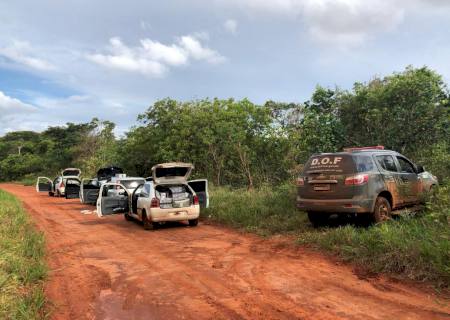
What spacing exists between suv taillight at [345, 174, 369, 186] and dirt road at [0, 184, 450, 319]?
6.12 ft

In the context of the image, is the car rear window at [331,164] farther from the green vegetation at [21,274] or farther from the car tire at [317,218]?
the green vegetation at [21,274]

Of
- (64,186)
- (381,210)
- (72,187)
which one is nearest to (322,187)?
(381,210)

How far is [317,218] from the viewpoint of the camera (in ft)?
33.7

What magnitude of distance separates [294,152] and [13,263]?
13.2m

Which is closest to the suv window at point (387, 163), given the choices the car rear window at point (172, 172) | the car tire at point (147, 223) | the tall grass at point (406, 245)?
the tall grass at point (406, 245)

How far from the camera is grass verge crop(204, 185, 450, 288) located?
630 cm

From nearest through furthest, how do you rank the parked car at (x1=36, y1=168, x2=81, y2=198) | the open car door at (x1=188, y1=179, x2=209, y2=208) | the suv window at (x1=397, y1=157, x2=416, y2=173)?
the suv window at (x1=397, y1=157, x2=416, y2=173) → the open car door at (x1=188, y1=179, x2=209, y2=208) → the parked car at (x1=36, y1=168, x2=81, y2=198)

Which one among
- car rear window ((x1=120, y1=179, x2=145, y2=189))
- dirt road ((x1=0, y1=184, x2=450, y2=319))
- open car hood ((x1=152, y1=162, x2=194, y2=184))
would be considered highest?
open car hood ((x1=152, y1=162, x2=194, y2=184))

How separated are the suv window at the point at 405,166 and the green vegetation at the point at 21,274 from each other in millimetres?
8471

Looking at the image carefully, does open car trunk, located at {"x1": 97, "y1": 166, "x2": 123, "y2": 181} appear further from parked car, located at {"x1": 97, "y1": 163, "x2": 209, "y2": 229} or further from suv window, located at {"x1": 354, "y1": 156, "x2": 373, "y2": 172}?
suv window, located at {"x1": 354, "y1": 156, "x2": 373, "y2": 172}

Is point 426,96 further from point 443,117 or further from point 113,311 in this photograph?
point 113,311

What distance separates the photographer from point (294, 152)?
1797 cm

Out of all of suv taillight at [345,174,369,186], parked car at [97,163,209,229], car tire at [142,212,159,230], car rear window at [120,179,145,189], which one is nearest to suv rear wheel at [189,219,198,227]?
parked car at [97,163,209,229]

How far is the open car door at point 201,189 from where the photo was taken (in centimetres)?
1438
